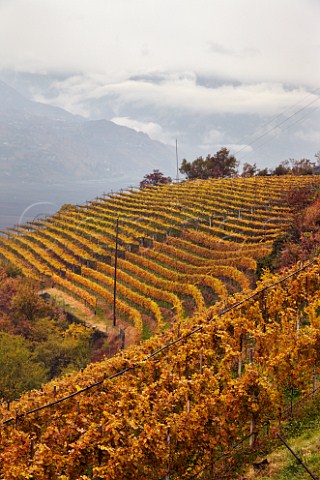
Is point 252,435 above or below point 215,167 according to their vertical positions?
below

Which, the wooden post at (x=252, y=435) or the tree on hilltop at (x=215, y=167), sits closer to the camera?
the wooden post at (x=252, y=435)

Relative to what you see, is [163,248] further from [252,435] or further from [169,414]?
[169,414]

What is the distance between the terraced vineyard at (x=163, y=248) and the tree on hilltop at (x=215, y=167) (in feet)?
71.5

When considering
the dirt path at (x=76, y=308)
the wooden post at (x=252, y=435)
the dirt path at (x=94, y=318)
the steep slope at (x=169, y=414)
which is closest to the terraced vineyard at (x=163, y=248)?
the dirt path at (x=94, y=318)

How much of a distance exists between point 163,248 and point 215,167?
147ft

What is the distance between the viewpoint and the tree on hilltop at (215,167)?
266 ft

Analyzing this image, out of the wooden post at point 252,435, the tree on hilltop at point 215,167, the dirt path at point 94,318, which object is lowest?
the dirt path at point 94,318

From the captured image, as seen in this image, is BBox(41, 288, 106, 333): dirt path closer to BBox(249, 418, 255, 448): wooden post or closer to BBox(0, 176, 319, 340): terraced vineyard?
BBox(0, 176, 319, 340): terraced vineyard

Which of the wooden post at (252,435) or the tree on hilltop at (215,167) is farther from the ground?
the tree on hilltop at (215,167)

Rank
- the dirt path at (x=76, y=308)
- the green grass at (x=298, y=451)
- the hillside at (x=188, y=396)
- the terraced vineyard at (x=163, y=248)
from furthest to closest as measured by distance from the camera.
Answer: the dirt path at (x=76, y=308) → the terraced vineyard at (x=163, y=248) → the hillside at (x=188, y=396) → the green grass at (x=298, y=451)

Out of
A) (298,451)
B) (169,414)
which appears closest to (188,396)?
(169,414)

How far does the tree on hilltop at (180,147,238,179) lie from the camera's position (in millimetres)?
81188

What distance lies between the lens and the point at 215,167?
82000mm

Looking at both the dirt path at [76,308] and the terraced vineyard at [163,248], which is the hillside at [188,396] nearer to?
the terraced vineyard at [163,248]
